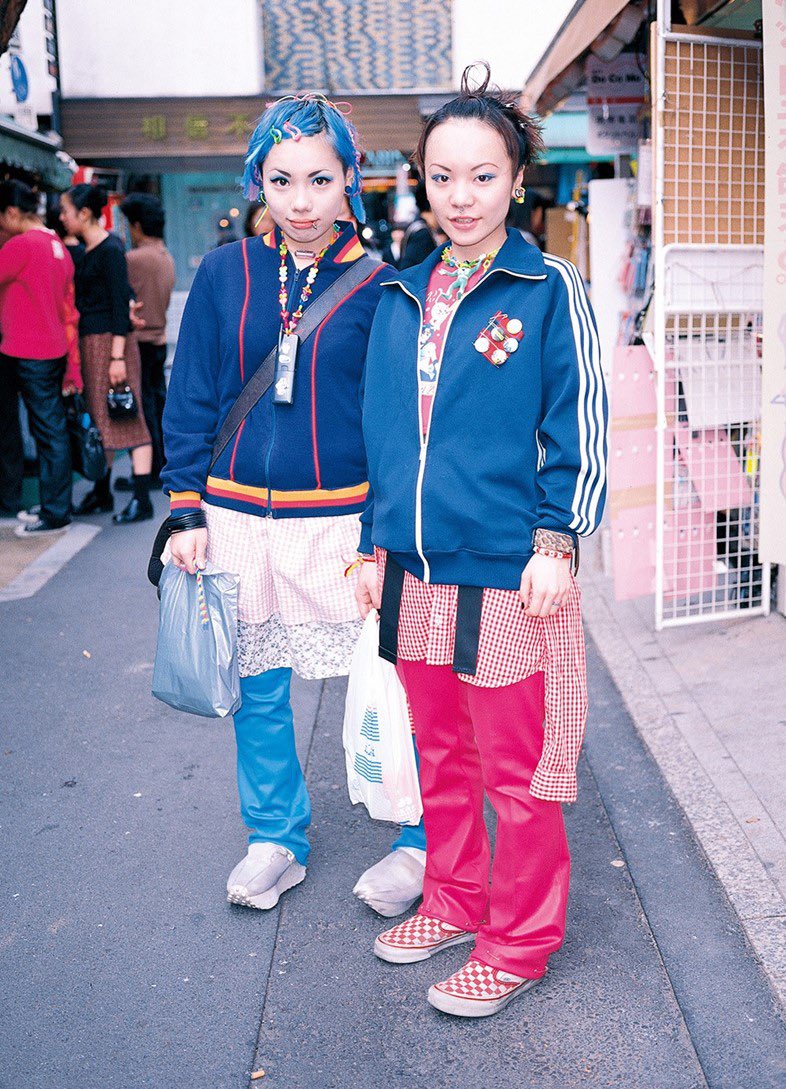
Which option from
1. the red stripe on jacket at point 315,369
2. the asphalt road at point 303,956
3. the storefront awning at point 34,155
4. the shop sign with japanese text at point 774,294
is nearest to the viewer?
the asphalt road at point 303,956

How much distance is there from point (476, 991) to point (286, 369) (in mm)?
1452

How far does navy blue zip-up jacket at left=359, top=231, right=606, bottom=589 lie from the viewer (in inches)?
91.7

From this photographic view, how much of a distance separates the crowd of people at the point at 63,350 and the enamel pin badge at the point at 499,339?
17.4ft

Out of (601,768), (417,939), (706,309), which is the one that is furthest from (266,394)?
(706,309)

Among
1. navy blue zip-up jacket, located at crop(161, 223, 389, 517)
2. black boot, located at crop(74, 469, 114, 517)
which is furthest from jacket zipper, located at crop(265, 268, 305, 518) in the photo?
black boot, located at crop(74, 469, 114, 517)

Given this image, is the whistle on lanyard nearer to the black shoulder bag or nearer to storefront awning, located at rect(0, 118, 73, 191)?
the black shoulder bag

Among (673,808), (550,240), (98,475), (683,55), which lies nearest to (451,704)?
(673,808)

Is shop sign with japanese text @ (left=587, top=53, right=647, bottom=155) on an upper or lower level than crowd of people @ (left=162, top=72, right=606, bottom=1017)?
upper

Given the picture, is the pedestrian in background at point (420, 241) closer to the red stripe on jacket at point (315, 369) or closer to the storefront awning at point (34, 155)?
the storefront awning at point (34, 155)

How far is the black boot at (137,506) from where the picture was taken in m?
7.72

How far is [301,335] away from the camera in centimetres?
276

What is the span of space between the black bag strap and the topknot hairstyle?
385mm

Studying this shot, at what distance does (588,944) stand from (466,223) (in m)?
1.70

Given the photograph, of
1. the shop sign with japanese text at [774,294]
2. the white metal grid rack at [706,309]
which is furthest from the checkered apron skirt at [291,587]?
the white metal grid rack at [706,309]
